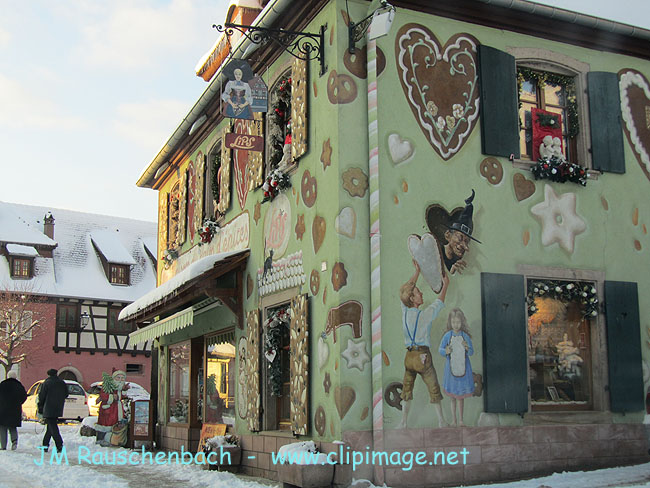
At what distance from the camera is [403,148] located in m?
9.98

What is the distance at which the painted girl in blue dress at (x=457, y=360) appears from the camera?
970 centimetres

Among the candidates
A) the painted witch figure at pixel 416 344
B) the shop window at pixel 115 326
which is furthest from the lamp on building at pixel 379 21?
the shop window at pixel 115 326

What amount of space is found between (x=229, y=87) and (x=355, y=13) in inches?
71.6

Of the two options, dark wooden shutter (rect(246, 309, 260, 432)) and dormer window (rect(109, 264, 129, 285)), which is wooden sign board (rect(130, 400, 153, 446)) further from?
dormer window (rect(109, 264, 129, 285))

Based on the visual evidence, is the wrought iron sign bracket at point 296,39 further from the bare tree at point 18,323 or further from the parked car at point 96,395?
the bare tree at point 18,323

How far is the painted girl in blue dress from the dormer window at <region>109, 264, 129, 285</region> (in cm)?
3314

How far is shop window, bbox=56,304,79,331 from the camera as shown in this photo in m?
38.3

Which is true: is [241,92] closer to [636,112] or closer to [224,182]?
[224,182]

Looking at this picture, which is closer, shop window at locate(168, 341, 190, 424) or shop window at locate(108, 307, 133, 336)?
shop window at locate(168, 341, 190, 424)

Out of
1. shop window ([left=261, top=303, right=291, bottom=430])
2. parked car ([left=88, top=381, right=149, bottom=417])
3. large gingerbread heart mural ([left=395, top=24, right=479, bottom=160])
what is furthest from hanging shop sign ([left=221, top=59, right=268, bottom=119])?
parked car ([left=88, top=381, right=149, bottom=417])

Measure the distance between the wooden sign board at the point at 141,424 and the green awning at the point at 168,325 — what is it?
1.33 metres

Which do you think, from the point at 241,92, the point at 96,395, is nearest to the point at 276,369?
the point at 241,92

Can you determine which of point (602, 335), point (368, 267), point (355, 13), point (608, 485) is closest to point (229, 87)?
point (355, 13)

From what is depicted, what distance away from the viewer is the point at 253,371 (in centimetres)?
1178
